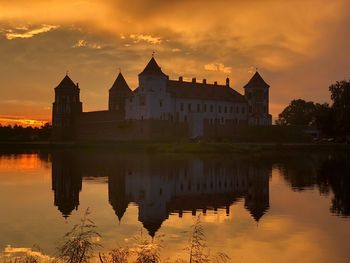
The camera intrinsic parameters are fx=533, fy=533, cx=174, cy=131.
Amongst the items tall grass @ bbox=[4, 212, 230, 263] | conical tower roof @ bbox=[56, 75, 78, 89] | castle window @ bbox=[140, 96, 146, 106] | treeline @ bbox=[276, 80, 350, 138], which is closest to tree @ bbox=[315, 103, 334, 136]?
treeline @ bbox=[276, 80, 350, 138]

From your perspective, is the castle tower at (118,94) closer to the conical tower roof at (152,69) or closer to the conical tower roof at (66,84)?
the conical tower roof at (66,84)

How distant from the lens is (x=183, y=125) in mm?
93125

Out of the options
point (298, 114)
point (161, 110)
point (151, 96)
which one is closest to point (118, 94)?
point (161, 110)

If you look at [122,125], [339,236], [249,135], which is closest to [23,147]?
[122,125]

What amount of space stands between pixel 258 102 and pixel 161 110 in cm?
2427

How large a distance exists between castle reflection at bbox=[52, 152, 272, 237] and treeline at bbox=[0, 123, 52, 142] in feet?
245

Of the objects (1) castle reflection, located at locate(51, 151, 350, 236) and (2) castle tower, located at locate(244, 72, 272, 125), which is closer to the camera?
(1) castle reflection, located at locate(51, 151, 350, 236)

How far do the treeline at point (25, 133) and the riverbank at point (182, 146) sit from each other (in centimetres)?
1531

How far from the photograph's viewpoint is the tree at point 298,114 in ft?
452

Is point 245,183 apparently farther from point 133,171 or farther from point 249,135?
point 249,135

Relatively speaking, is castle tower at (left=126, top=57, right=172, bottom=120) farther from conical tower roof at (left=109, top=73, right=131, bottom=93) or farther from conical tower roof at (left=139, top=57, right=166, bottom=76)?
conical tower roof at (left=109, top=73, right=131, bottom=93)

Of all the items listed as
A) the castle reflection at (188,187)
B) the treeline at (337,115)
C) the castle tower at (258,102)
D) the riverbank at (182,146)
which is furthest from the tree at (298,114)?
the castle reflection at (188,187)

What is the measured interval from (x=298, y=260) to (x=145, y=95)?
77811mm

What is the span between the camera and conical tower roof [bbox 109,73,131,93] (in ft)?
363
